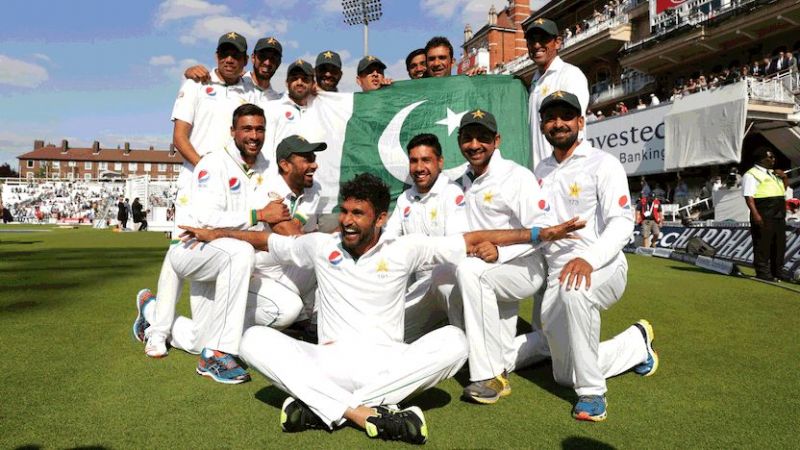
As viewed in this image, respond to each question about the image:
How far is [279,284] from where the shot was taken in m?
4.71

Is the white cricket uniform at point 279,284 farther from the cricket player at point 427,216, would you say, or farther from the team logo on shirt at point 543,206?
the team logo on shirt at point 543,206

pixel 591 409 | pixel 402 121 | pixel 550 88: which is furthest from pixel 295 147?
pixel 591 409

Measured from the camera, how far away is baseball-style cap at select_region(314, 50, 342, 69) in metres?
6.47

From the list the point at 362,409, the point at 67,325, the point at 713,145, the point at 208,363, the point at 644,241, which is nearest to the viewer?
the point at 362,409

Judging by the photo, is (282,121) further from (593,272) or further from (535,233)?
(593,272)

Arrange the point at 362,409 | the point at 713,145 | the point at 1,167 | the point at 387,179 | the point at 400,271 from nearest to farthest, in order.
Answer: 1. the point at 362,409
2. the point at 400,271
3. the point at 387,179
4. the point at 713,145
5. the point at 1,167

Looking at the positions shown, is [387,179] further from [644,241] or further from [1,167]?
[1,167]

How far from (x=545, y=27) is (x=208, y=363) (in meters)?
3.92

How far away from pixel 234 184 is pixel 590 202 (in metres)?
2.75

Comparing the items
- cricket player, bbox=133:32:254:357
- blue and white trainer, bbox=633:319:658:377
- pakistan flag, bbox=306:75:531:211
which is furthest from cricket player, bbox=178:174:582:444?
pakistan flag, bbox=306:75:531:211

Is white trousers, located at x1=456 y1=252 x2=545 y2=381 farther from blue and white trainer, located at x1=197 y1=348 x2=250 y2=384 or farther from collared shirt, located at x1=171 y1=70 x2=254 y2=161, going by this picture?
collared shirt, located at x1=171 y1=70 x2=254 y2=161

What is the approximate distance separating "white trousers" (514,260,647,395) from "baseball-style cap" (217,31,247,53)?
3462 millimetres

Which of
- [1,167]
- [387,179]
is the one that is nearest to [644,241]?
[387,179]

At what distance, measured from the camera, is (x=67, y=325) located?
5652 millimetres
